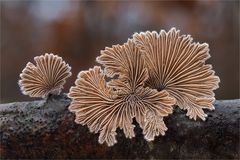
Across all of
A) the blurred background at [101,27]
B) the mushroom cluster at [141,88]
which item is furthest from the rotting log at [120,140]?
the blurred background at [101,27]

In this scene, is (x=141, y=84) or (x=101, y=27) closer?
(x=141, y=84)

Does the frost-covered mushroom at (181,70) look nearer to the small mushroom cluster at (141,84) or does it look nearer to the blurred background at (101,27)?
the small mushroom cluster at (141,84)

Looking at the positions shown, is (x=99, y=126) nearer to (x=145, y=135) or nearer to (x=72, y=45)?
(x=145, y=135)

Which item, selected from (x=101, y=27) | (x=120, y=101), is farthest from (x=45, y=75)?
(x=101, y=27)

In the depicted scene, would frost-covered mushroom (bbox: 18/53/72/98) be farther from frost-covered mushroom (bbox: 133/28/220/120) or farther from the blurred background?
the blurred background

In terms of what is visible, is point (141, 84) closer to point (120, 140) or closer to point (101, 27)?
point (120, 140)

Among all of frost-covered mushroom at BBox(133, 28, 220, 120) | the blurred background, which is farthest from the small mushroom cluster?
the blurred background

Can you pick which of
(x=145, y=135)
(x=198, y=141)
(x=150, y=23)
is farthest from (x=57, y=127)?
(x=150, y=23)
